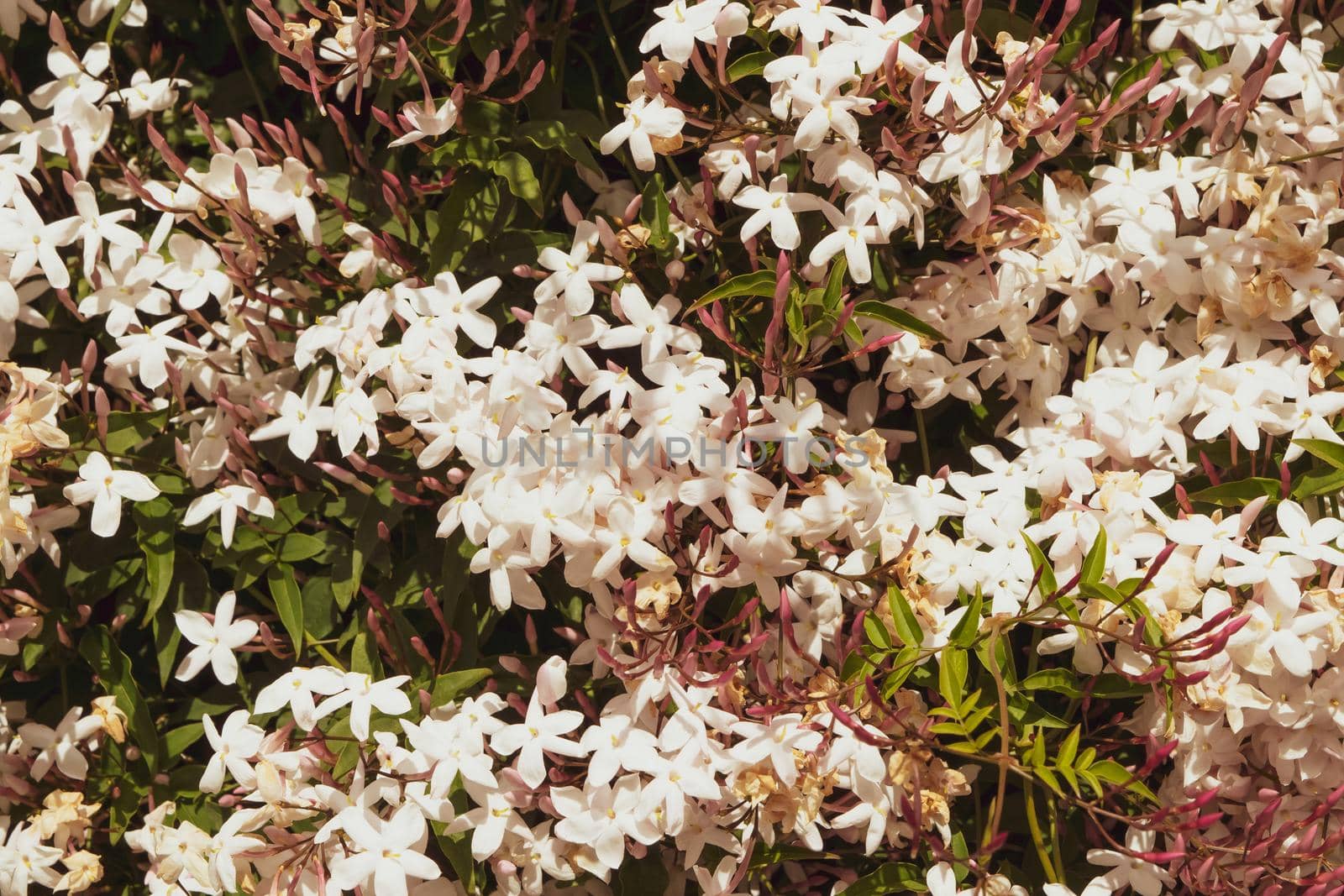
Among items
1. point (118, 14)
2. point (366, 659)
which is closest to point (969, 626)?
point (366, 659)

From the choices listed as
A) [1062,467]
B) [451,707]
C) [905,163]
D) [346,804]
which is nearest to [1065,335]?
[1062,467]

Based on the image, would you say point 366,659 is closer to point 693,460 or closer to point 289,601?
point 289,601

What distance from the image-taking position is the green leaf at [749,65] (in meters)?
1.29

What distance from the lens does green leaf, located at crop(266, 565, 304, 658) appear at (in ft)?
4.60

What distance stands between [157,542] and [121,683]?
A: 0.21 metres

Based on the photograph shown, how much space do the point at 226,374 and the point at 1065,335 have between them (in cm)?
113

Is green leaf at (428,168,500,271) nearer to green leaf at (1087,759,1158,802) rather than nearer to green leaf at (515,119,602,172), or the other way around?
green leaf at (515,119,602,172)

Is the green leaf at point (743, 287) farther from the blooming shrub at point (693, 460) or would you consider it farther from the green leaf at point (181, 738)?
the green leaf at point (181, 738)

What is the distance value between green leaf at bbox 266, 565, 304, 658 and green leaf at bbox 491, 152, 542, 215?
1.90 ft

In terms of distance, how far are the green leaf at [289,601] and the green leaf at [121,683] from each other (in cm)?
23

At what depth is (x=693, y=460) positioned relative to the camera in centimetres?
121

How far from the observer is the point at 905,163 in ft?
4.09

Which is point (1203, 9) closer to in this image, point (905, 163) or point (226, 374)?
point (905, 163)

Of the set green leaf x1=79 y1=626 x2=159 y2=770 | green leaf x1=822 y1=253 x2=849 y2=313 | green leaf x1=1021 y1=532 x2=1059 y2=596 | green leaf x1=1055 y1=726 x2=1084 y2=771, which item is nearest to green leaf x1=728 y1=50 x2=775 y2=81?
green leaf x1=822 y1=253 x2=849 y2=313
